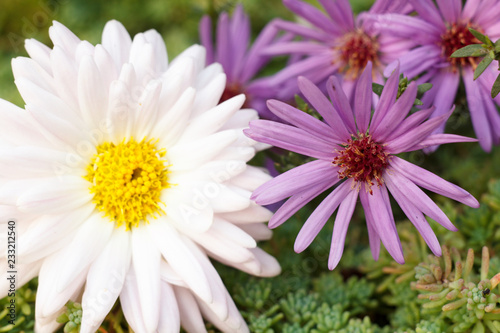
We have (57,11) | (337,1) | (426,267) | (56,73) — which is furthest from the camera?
(57,11)

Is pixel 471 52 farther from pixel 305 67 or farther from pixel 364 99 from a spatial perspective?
pixel 305 67

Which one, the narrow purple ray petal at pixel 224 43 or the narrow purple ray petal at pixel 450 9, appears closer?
the narrow purple ray petal at pixel 450 9

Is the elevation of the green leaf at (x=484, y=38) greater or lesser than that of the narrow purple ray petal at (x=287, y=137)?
greater

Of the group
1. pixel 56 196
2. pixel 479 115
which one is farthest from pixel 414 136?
pixel 56 196

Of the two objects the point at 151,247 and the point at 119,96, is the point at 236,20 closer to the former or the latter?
the point at 119,96

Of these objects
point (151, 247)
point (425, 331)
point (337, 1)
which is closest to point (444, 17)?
point (337, 1)

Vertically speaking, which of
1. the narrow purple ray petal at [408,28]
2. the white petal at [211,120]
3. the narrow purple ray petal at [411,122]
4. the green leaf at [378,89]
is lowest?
the narrow purple ray petal at [411,122]

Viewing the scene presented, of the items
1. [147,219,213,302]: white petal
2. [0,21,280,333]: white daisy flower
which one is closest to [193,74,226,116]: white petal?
[0,21,280,333]: white daisy flower

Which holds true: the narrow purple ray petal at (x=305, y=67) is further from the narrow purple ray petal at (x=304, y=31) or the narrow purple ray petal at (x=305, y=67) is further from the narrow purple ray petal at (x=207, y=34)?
the narrow purple ray petal at (x=207, y=34)

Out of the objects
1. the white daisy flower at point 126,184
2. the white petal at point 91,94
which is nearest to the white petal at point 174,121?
the white daisy flower at point 126,184
